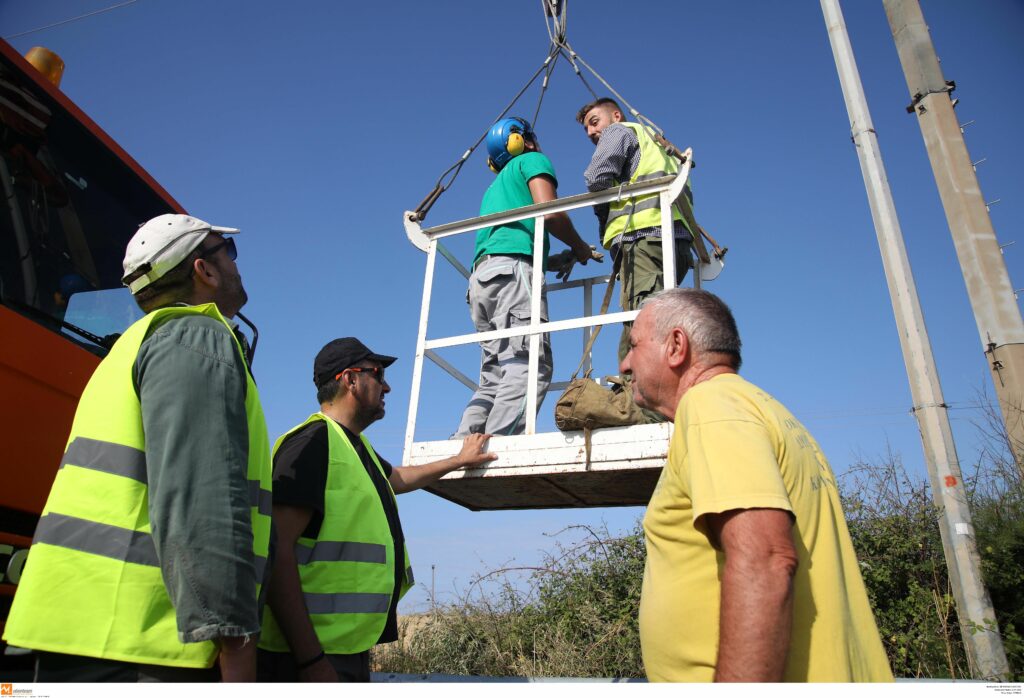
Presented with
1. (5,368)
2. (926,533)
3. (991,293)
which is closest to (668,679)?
(5,368)

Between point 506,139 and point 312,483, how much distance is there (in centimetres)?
333

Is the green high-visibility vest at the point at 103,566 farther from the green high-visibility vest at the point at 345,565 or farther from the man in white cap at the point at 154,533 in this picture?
the green high-visibility vest at the point at 345,565

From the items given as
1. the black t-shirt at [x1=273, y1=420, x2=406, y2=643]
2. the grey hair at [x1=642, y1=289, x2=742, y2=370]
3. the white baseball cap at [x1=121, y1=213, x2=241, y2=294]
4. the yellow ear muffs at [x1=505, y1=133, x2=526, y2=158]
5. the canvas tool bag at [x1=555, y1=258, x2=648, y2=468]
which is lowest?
the black t-shirt at [x1=273, y1=420, x2=406, y2=643]

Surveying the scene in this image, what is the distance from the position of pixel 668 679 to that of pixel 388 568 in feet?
4.32

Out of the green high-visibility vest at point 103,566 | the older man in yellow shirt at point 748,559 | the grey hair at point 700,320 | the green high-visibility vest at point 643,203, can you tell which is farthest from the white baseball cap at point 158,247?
the green high-visibility vest at point 643,203

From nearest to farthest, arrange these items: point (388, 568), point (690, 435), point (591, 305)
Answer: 1. point (690, 435)
2. point (388, 568)
3. point (591, 305)

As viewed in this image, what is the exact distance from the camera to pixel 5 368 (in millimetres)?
2414

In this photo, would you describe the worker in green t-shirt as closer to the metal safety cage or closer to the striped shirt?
the metal safety cage

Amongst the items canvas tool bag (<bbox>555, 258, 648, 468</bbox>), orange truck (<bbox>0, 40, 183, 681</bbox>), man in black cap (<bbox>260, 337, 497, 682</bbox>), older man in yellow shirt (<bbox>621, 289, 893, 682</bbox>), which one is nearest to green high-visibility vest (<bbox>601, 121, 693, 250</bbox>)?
canvas tool bag (<bbox>555, 258, 648, 468</bbox>)

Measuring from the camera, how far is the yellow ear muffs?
5.08 meters

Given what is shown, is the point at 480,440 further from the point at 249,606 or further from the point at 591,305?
the point at 249,606

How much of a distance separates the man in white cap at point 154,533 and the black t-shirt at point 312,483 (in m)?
0.70

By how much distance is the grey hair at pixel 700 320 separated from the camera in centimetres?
192

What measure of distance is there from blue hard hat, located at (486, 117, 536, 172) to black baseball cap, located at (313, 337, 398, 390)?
2297mm
